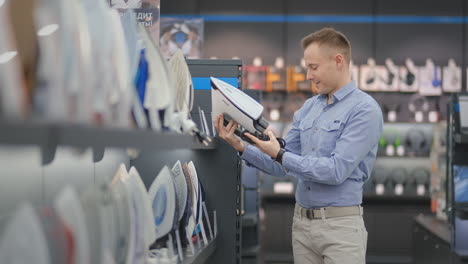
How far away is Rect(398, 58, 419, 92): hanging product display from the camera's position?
8.30m

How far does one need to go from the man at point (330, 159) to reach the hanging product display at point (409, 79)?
5489 millimetres

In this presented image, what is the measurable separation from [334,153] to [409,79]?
19.0 ft

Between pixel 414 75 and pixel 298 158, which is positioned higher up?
pixel 414 75

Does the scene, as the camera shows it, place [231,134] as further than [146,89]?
Yes

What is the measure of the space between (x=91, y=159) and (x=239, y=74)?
1076mm

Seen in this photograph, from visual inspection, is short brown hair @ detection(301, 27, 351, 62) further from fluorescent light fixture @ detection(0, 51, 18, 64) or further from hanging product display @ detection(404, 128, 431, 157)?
hanging product display @ detection(404, 128, 431, 157)

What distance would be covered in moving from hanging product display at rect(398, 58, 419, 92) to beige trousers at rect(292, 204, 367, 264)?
5.66 m

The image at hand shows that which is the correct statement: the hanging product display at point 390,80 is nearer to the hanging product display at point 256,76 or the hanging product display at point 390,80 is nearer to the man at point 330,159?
the hanging product display at point 256,76

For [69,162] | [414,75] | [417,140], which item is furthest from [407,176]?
[69,162]

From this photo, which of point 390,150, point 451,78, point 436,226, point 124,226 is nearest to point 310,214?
point 124,226

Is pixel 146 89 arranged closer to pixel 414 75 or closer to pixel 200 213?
pixel 200 213

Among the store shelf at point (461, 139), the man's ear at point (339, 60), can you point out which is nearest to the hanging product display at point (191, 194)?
the man's ear at point (339, 60)

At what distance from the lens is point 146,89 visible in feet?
5.91

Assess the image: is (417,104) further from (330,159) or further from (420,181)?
(330,159)
